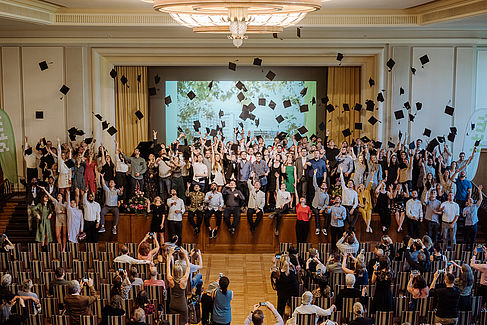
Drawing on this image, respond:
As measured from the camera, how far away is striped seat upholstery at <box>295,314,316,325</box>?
23.5ft

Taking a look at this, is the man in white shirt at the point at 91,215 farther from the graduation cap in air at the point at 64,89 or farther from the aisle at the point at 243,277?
the graduation cap in air at the point at 64,89

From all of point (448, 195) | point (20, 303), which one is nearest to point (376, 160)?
point (448, 195)

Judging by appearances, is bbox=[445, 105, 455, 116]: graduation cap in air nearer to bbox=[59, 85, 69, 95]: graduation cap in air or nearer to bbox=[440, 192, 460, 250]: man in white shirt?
bbox=[440, 192, 460, 250]: man in white shirt

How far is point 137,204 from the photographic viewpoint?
12.7 metres

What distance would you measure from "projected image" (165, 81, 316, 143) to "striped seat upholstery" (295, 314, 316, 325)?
9904 millimetres

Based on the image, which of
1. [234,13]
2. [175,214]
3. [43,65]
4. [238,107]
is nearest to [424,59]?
[238,107]

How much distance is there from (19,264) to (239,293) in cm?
341

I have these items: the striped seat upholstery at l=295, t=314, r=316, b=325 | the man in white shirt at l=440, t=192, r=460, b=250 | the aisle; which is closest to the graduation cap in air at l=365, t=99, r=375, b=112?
the man in white shirt at l=440, t=192, r=460, b=250

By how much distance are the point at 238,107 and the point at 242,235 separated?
499 centimetres

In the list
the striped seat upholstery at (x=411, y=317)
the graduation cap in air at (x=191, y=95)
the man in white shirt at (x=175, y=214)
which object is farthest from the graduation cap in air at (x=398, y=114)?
the striped seat upholstery at (x=411, y=317)

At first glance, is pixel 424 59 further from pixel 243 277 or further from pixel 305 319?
pixel 305 319

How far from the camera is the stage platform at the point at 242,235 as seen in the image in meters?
12.8

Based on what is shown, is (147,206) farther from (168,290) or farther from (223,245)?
(168,290)

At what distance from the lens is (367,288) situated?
27.2ft
